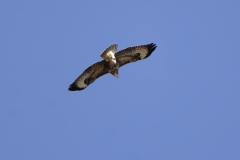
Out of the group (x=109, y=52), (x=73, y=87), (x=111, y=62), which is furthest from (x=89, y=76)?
(x=109, y=52)

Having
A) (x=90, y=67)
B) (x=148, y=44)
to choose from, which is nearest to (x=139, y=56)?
(x=148, y=44)

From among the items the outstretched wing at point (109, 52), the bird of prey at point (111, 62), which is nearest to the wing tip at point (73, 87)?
the bird of prey at point (111, 62)

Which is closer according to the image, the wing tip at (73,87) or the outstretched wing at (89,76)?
the outstretched wing at (89,76)

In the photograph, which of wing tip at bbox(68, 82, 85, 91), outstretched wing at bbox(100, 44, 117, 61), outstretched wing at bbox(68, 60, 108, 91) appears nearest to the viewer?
outstretched wing at bbox(100, 44, 117, 61)

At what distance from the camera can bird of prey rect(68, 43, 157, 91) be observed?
52.7 ft

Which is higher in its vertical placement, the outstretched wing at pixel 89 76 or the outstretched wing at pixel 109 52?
the outstretched wing at pixel 109 52

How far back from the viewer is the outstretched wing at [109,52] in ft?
52.5

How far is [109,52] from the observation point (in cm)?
1606

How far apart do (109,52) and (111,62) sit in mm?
301

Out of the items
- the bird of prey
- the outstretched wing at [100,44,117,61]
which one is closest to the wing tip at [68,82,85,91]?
the bird of prey

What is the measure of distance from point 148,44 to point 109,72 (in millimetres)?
1555

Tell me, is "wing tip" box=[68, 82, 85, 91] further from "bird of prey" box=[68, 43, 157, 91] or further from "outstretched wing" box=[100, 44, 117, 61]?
"outstretched wing" box=[100, 44, 117, 61]

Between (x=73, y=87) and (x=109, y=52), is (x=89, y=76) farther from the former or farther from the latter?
(x=109, y=52)

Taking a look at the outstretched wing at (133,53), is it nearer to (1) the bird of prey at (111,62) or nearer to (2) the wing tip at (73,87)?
(1) the bird of prey at (111,62)
